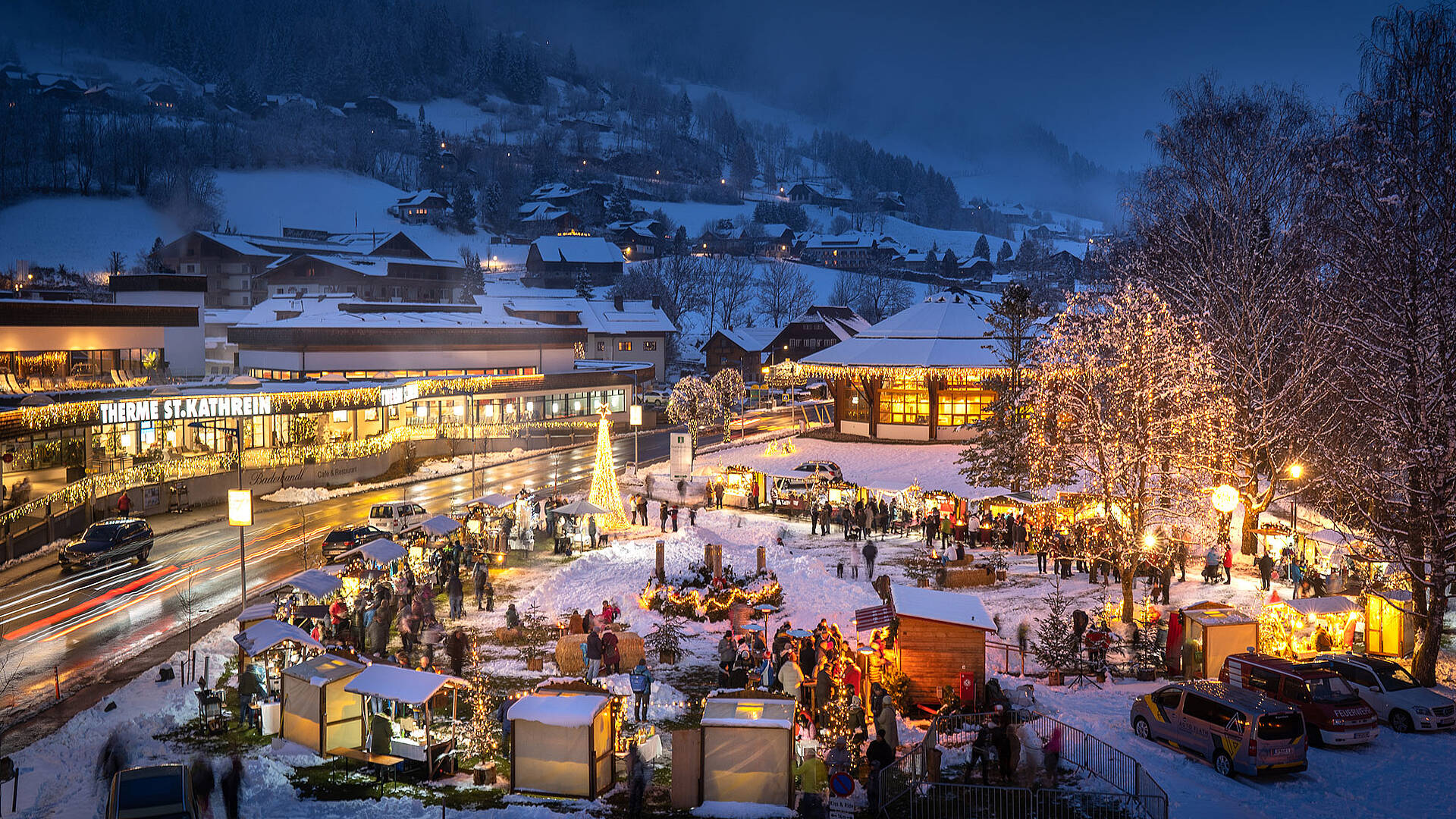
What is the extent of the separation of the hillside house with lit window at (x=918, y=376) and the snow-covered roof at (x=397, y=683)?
3628 centimetres

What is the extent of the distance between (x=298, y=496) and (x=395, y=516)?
33.7ft

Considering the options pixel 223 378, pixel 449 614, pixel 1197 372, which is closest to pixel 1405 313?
pixel 1197 372

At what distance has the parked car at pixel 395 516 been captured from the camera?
34125 millimetres

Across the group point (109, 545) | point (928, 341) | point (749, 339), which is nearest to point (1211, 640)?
point (109, 545)

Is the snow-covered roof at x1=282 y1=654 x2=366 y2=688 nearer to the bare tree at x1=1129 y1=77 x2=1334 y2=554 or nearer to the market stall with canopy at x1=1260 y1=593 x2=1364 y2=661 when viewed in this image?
the market stall with canopy at x1=1260 y1=593 x2=1364 y2=661

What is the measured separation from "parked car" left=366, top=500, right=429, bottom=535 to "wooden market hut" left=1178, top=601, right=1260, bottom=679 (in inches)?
966

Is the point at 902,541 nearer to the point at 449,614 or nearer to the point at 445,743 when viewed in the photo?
the point at 449,614

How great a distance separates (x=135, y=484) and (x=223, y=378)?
1588 centimetres

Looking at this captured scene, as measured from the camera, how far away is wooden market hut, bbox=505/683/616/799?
1441cm

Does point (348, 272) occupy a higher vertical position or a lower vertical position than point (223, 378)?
higher

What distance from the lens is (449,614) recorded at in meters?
24.9

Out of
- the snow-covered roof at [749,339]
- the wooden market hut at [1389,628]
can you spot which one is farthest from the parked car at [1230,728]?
the snow-covered roof at [749,339]

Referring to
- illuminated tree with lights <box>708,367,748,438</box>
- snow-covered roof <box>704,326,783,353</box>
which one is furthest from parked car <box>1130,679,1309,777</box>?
snow-covered roof <box>704,326,783,353</box>

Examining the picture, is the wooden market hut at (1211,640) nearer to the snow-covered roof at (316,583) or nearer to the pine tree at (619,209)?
the snow-covered roof at (316,583)
